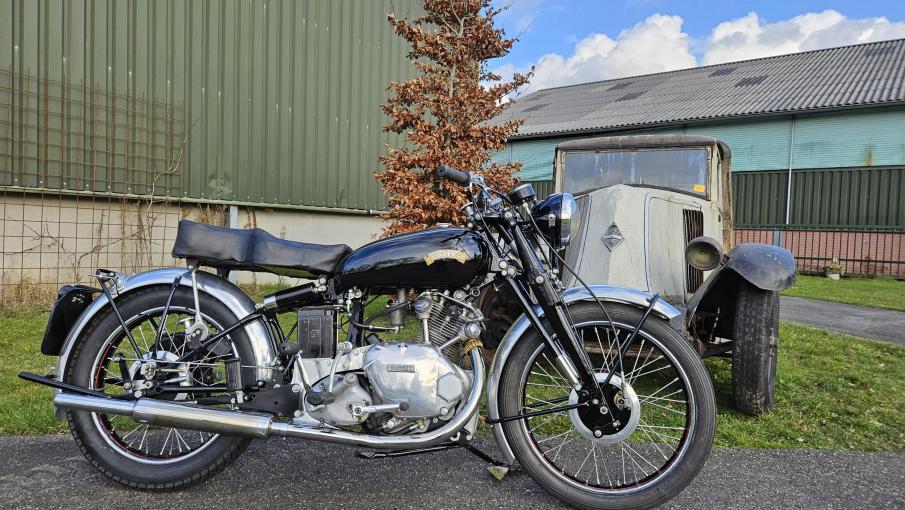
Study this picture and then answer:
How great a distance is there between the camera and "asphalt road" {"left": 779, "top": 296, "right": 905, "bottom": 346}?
6387mm

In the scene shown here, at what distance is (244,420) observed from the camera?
218 cm

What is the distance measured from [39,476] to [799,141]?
61.8ft

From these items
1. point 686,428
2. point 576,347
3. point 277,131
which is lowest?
point 686,428

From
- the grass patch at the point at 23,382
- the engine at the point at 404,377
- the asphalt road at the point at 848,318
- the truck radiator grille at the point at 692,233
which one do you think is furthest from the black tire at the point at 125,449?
the asphalt road at the point at 848,318

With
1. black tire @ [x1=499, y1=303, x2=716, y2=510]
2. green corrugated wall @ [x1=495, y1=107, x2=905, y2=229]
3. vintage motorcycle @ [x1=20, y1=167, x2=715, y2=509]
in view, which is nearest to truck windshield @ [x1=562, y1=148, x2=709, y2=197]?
vintage motorcycle @ [x1=20, y1=167, x2=715, y2=509]

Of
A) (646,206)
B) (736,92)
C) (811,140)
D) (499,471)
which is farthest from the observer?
(736,92)

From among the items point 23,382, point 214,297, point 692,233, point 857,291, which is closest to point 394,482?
point 214,297

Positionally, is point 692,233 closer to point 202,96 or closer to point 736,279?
point 736,279

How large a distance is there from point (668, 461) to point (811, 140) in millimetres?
17376

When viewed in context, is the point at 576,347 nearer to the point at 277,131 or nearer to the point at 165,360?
the point at 165,360

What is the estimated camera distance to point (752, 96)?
1819cm

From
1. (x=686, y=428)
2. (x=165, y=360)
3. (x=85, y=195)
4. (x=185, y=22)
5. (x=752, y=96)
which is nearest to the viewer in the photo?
(x=686, y=428)

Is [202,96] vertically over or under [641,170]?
over

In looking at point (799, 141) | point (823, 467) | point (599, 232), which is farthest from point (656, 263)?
point (799, 141)
